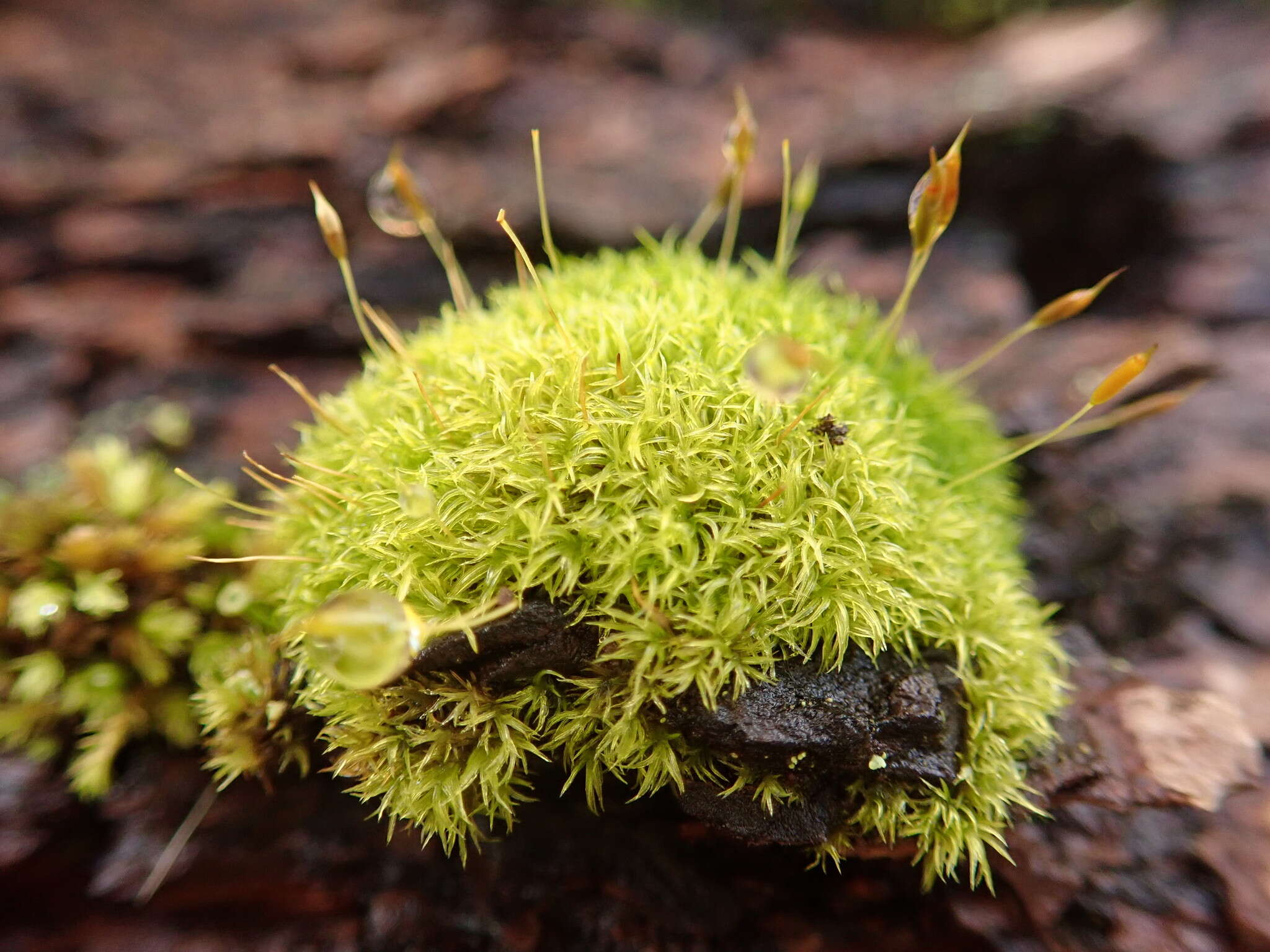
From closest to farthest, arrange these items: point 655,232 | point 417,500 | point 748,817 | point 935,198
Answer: point 417,500 → point 748,817 → point 935,198 → point 655,232

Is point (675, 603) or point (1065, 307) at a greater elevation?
point (1065, 307)

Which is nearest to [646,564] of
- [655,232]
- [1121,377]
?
[1121,377]

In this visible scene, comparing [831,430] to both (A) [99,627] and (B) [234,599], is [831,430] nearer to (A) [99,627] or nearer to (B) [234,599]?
(B) [234,599]

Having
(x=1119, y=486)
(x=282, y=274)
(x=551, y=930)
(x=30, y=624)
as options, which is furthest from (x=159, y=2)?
(x=1119, y=486)

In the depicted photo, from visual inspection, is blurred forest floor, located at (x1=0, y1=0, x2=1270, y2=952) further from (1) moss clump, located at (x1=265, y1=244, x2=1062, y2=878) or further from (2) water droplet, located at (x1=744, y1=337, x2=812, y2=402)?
(2) water droplet, located at (x1=744, y1=337, x2=812, y2=402)

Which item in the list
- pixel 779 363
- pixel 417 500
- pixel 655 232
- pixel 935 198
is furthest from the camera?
pixel 655 232
